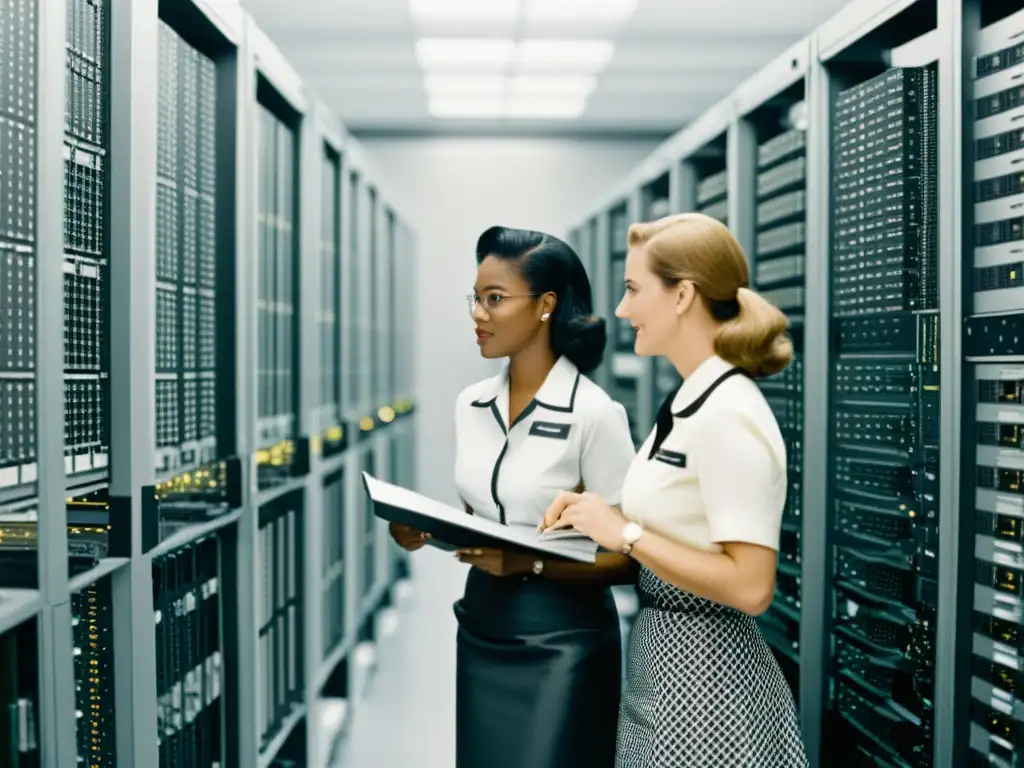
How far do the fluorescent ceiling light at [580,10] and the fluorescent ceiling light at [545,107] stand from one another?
1670mm

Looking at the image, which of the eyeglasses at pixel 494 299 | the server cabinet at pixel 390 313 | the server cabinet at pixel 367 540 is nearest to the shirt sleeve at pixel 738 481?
the eyeglasses at pixel 494 299

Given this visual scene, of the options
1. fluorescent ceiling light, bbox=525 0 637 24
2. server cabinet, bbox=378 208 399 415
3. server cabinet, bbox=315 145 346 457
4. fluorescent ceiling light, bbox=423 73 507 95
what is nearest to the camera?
server cabinet, bbox=315 145 346 457

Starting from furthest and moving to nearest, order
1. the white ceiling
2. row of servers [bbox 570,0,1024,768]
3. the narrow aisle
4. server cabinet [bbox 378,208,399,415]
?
server cabinet [bbox 378,208,399,415], the white ceiling, the narrow aisle, row of servers [bbox 570,0,1024,768]

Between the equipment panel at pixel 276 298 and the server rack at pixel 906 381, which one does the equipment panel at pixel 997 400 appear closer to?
the server rack at pixel 906 381

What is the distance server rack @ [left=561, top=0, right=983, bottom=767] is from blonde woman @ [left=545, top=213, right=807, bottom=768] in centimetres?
32

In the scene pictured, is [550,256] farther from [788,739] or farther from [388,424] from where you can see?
[388,424]

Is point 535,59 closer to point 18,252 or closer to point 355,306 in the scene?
point 355,306

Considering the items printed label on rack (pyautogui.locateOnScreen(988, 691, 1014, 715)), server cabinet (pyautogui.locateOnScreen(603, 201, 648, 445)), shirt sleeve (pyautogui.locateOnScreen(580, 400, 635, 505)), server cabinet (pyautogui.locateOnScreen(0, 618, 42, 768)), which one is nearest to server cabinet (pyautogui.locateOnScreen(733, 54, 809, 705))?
shirt sleeve (pyautogui.locateOnScreen(580, 400, 635, 505))

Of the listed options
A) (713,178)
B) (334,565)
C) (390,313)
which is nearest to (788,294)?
(713,178)

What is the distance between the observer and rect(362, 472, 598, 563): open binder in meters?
1.44

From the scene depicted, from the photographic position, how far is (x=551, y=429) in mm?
1740

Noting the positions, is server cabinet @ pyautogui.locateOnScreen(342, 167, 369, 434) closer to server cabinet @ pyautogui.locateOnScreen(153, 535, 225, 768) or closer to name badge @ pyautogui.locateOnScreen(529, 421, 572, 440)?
server cabinet @ pyautogui.locateOnScreen(153, 535, 225, 768)

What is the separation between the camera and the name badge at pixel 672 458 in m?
1.38

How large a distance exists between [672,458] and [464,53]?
4.83m
